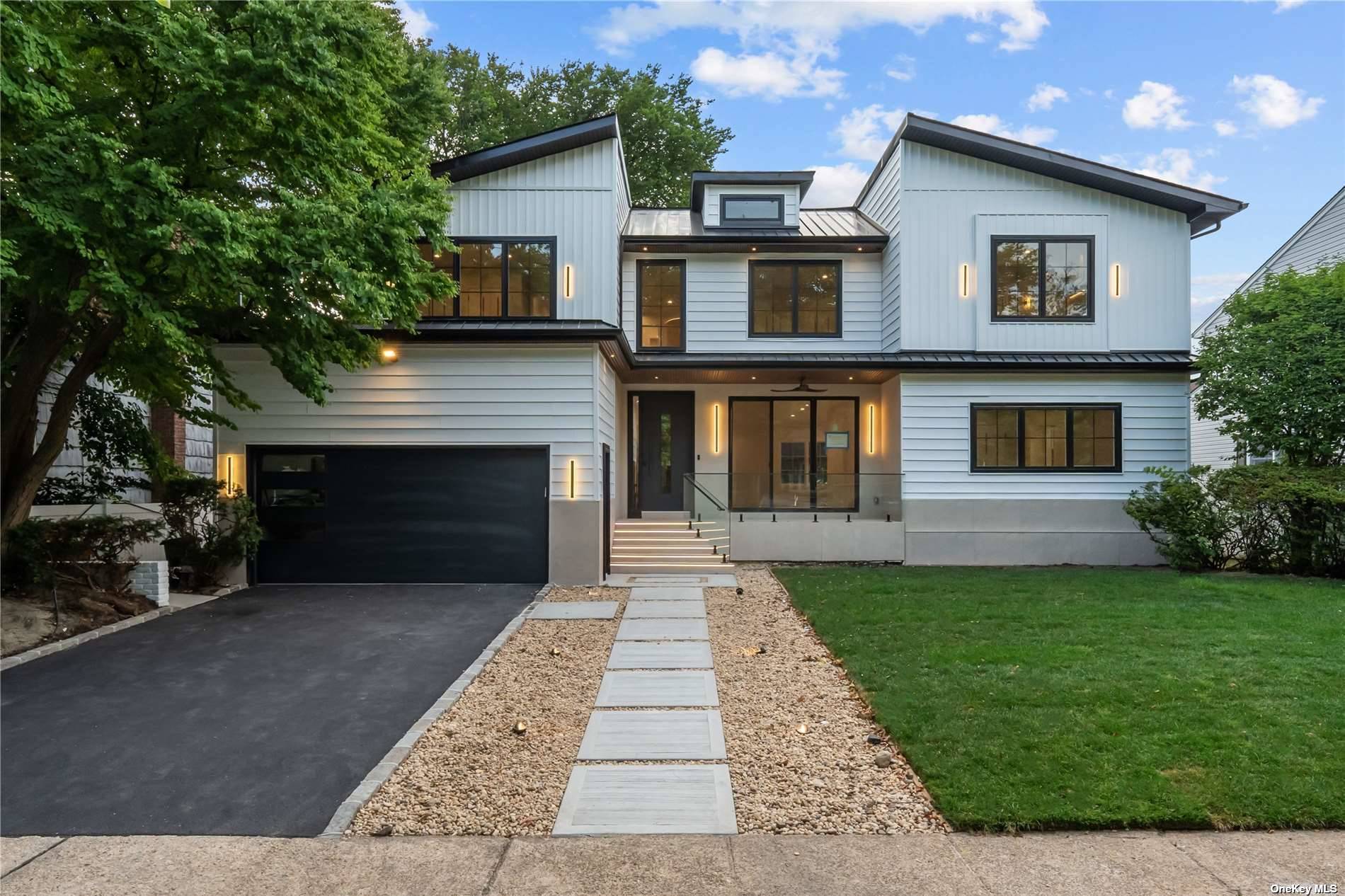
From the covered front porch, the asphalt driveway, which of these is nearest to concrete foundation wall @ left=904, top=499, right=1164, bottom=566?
the covered front porch

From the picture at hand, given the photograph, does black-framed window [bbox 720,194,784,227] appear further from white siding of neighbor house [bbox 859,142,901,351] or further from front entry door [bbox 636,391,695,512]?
front entry door [bbox 636,391,695,512]

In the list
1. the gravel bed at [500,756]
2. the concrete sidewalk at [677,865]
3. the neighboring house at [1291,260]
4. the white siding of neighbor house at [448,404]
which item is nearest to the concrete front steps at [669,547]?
the white siding of neighbor house at [448,404]

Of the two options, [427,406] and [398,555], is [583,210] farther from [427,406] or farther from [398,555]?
[398,555]

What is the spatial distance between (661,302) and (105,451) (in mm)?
9474

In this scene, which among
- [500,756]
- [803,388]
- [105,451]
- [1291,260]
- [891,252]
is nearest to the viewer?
[500,756]

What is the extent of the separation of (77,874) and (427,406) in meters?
8.76

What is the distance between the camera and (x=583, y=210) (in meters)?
12.4

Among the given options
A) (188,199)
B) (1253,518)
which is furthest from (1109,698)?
(1253,518)

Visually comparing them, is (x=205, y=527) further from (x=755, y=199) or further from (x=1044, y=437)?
(x=1044, y=437)

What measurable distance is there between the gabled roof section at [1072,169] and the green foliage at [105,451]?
1357 centimetres

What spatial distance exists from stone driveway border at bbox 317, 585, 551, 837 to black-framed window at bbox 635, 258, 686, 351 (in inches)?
314

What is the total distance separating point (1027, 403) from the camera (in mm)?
13609

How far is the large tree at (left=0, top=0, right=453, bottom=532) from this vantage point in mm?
6598

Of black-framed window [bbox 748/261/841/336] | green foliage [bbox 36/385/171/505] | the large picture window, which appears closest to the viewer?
green foliage [bbox 36/385/171/505]
